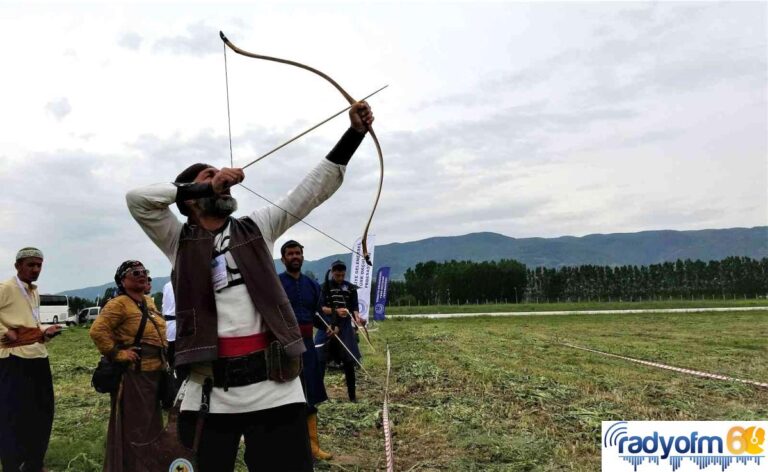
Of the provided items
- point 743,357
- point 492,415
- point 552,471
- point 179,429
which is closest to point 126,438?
point 179,429

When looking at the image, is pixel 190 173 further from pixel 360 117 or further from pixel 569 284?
pixel 569 284

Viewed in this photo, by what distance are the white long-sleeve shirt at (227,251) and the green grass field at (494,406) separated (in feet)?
11.0

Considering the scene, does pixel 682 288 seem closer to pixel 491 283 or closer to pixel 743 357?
pixel 491 283

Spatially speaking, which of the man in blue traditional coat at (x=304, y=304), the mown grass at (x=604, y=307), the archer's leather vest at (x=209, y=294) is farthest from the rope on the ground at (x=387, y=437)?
the mown grass at (x=604, y=307)

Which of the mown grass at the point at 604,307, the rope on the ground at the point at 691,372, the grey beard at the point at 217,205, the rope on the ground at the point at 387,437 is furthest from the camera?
the mown grass at the point at 604,307

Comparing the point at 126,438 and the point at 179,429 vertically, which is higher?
the point at 179,429

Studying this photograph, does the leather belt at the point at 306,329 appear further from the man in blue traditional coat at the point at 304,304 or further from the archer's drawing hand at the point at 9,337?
the archer's drawing hand at the point at 9,337

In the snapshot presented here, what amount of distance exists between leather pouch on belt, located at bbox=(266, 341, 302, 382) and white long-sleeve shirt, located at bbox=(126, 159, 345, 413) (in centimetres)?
4

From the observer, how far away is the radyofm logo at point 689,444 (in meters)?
A: 5.07

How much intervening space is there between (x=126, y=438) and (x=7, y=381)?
1.37 meters

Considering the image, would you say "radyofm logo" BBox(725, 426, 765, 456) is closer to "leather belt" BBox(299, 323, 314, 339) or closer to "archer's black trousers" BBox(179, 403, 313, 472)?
"leather belt" BBox(299, 323, 314, 339)

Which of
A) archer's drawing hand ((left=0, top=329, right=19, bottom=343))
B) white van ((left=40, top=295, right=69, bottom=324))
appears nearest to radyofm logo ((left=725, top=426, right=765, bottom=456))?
archer's drawing hand ((left=0, top=329, right=19, bottom=343))

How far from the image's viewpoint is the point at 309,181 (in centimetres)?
273

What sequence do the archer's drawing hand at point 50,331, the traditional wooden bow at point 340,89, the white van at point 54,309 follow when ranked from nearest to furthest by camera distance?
the traditional wooden bow at point 340,89
the archer's drawing hand at point 50,331
the white van at point 54,309
